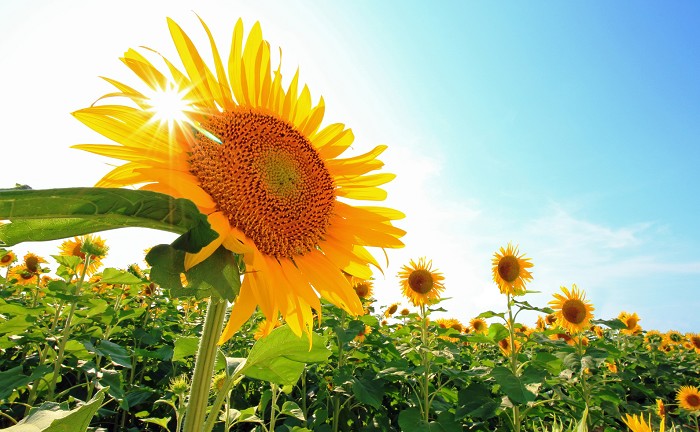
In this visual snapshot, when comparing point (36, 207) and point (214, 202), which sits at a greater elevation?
point (214, 202)

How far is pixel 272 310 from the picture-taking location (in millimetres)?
1051

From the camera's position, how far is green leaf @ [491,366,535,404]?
12.1 feet

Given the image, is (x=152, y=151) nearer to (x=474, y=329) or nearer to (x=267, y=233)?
(x=267, y=233)

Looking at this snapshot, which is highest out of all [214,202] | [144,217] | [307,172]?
[307,172]

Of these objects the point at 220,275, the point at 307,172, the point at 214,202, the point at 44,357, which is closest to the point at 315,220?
the point at 307,172

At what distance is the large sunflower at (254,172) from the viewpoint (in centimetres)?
105

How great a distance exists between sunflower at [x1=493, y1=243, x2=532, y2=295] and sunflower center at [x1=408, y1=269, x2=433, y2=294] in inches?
33.6

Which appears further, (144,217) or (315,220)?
(315,220)

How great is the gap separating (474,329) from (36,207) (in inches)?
361

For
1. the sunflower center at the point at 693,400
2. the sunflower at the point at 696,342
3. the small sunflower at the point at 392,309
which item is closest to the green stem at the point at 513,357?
the small sunflower at the point at 392,309

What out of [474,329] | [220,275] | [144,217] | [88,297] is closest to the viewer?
[144,217]

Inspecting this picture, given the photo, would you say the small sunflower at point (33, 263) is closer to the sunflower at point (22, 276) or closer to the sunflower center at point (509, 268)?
the sunflower at point (22, 276)

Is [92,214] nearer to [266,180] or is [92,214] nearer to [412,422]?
[266,180]

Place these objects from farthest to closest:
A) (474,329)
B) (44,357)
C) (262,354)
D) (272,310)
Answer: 1. (474,329)
2. (44,357)
3. (262,354)
4. (272,310)
